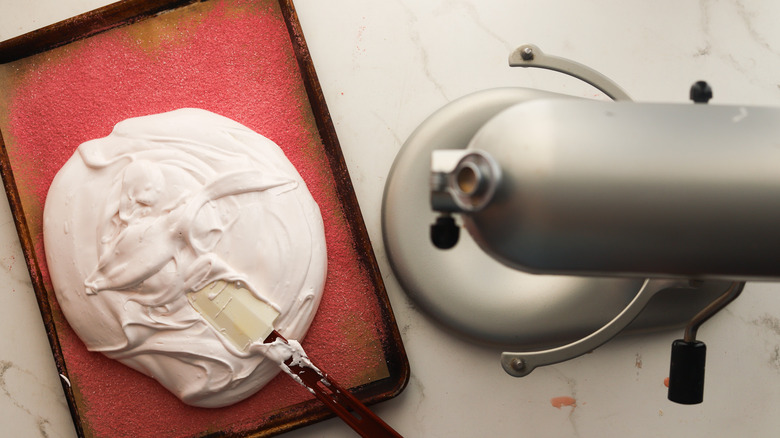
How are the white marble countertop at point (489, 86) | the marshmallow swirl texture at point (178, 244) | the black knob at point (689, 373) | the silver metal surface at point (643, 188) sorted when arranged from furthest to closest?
1. the white marble countertop at point (489, 86)
2. the marshmallow swirl texture at point (178, 244)
3. the black knob at point (689, 373)
4. the silver metal surface at point (643, 188)

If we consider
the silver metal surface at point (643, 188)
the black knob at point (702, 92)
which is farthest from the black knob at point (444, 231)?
the black knob at point (702, 92)

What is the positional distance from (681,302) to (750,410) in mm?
235

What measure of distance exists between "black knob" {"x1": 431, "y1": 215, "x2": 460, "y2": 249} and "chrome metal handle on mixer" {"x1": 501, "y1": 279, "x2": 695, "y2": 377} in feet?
0.76

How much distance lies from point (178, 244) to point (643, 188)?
1.88 feet

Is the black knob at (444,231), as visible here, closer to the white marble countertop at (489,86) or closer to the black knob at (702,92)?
the black knob at (702,92)

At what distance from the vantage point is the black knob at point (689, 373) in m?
0.58

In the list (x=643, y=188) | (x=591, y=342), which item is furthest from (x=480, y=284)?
(x=643, y=188)

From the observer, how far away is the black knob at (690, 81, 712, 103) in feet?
1.54

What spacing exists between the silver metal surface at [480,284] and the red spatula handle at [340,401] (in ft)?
0.53

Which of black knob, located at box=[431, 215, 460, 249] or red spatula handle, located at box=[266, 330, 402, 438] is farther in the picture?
red spatula handle, located at box=[266, 330, 402, 438]

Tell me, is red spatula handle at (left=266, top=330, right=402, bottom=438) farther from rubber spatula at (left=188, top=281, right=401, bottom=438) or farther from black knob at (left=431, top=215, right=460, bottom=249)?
black knob at (left=431, top=215, right=460, bottom=249)

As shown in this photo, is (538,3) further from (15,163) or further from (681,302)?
(15,163)

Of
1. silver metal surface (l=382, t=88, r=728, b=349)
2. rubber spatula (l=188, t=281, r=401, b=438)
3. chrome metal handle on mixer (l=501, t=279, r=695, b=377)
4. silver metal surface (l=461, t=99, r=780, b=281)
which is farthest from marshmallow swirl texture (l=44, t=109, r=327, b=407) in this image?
silver metal surface (l=461, t=99, r=780, b=281)

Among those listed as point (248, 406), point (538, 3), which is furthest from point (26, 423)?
point (538, 3)
